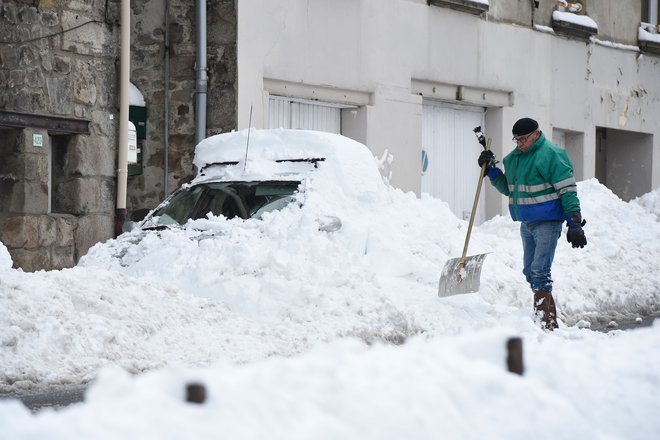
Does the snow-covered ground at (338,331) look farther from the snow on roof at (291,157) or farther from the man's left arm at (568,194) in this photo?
the man's left arm at (568,194)

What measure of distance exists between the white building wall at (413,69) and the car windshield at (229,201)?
4.92 meters

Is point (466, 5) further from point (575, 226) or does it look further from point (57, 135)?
point (575, 226)

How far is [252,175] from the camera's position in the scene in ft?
36.9

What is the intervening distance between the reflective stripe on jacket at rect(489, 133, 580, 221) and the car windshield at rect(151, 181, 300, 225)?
1971 mm

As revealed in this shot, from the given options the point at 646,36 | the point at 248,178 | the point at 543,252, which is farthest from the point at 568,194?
the point at 646,36

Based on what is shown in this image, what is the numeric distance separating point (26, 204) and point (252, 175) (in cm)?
315

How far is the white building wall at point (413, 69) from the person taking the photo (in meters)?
16.6

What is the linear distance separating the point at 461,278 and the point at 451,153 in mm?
9617

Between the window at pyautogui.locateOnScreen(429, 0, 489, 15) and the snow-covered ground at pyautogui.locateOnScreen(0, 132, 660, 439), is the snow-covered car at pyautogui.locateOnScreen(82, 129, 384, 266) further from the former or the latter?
the window at pyautogui.locateOnScreen(429, 0, 489, 15)

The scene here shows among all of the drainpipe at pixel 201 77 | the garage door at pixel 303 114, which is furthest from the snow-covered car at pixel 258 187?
the garage door at pixel 303 114

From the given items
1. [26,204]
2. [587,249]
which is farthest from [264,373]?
[587,249]

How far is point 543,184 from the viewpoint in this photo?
10.3m

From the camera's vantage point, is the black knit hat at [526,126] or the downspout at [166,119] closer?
the black knit hat at [526,126]

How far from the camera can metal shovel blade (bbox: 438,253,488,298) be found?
10.8 metres
